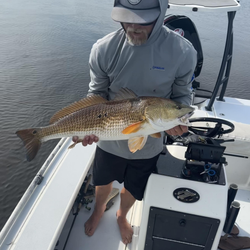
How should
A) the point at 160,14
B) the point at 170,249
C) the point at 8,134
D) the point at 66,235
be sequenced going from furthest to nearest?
the point at 8,134 → the point at 66,235 → the point at 170,249 → the point at 160,14

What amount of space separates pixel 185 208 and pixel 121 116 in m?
0.90

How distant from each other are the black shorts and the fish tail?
0.62 meters

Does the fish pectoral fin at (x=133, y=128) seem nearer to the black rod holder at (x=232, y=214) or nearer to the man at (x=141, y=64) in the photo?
the man at (x=141, y=64)

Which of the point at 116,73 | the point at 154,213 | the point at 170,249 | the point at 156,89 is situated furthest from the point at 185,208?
the point at 116,73

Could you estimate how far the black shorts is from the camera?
2349 millimetres

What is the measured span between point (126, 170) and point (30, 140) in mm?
988

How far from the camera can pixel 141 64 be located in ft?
6.52

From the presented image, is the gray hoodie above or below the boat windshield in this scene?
below

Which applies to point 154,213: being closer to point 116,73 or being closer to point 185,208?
Result: point 185,208

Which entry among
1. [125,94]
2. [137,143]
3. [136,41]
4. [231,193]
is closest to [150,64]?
[136,41]

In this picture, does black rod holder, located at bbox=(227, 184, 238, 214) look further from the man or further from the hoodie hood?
the hoodie hood

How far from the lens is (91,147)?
10.7 feet

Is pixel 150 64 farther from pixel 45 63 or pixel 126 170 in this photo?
pixel 45 63

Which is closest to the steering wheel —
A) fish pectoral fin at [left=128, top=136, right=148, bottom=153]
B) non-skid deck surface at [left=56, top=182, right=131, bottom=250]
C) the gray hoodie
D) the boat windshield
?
the gray hoodie
